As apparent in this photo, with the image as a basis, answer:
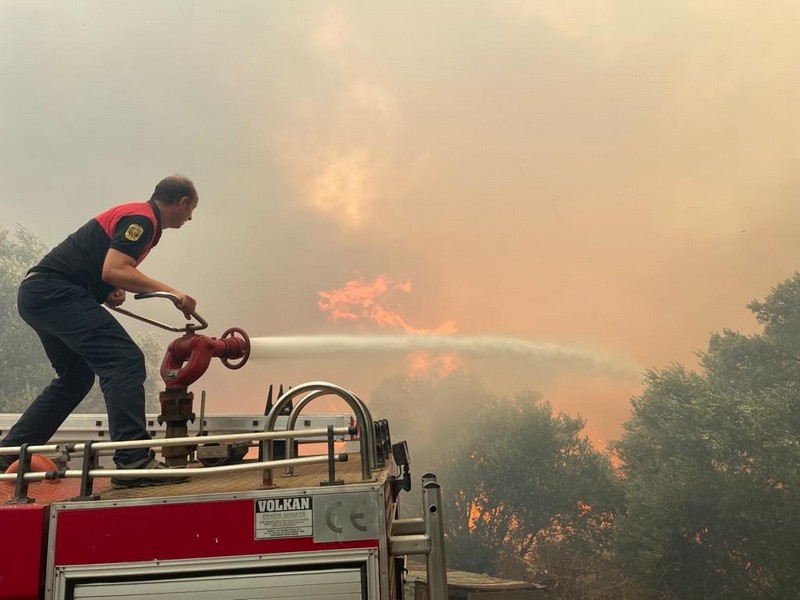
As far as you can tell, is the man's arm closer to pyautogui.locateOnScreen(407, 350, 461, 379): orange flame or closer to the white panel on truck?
the white panel on truck

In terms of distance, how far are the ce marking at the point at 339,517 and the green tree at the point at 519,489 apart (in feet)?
112

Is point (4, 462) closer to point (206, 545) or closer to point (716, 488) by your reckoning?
point (206, 545)

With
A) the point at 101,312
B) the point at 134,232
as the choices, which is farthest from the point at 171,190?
the point at 101,312

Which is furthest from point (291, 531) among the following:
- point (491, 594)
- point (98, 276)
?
point (491, 594)

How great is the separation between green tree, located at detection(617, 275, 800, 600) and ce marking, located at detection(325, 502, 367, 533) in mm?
29083

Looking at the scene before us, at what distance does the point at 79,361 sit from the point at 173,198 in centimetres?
142

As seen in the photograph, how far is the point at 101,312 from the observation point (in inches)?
149

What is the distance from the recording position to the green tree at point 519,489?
34.2 metres

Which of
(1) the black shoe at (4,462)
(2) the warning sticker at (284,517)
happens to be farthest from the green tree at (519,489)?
(2) the warning sticker at (284,517)

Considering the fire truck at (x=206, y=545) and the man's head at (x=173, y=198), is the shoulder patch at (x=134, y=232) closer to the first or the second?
the man's head at (x=173, y=198)

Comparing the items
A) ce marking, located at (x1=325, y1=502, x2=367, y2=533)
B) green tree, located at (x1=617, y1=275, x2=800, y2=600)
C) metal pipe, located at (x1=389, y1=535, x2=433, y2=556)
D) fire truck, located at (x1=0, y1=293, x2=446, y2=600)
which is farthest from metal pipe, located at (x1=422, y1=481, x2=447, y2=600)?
green tree, located at (x1=617, y1=275, x2=800, y2=600)

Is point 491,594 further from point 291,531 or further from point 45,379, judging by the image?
point 45,379

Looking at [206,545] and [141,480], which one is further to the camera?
[141,480]

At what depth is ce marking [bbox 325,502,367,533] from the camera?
7.89ft
